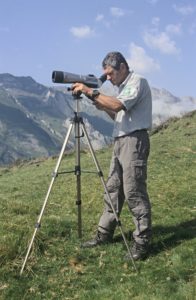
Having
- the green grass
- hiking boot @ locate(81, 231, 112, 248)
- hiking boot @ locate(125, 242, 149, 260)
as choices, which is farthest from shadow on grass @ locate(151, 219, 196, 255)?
hiking boot @ locate(81, 231, 112, 248)

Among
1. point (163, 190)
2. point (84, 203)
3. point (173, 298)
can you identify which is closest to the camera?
point (173, 298)

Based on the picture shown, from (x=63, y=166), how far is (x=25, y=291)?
68.9 ft

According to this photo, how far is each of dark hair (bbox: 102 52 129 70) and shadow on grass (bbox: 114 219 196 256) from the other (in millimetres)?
3678

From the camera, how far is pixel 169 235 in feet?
36.7

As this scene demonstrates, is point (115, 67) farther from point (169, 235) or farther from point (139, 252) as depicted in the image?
point (169, 235)

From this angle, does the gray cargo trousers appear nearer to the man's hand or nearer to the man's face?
the man's face

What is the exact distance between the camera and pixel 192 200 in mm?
15102

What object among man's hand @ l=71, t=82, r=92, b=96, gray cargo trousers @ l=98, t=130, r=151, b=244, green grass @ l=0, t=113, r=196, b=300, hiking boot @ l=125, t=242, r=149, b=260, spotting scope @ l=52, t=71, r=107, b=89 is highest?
spotting scope @ l=52, t=71, r=107, b=89

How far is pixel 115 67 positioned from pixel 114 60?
0.13 m

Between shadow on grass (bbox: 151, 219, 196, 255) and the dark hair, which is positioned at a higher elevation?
the dark hair

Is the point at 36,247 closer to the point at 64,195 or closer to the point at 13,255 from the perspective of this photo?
the point at 13,255

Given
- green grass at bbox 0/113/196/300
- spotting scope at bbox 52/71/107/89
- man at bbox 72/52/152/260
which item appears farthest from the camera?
man at bbox 72/52/152/260

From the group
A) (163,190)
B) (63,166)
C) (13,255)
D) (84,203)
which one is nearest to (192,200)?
(163,190)

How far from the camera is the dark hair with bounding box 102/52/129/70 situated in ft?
31.5
